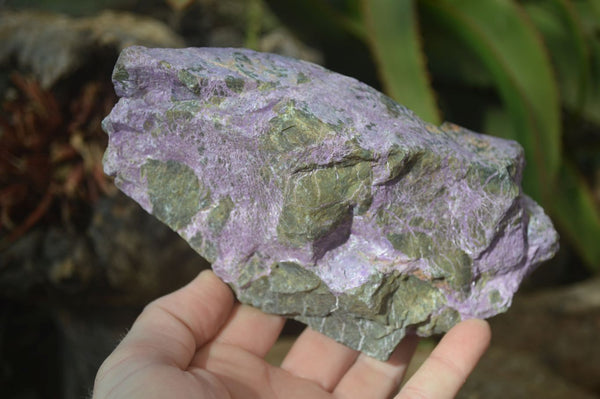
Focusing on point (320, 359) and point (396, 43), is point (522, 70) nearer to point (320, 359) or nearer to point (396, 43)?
point (396, 43)

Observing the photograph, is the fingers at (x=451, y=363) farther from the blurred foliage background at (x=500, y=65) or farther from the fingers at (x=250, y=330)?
the blurred foliage background at (x=500, y=65)

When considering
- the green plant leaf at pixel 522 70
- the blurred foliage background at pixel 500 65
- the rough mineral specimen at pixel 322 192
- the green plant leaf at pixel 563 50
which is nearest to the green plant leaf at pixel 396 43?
the blurred foliage background at pixel 500 65

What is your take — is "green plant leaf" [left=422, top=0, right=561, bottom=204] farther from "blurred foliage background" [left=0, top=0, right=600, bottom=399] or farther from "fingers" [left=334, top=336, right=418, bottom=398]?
"fingers" [left=334, top=336, right=418, bottom=398]

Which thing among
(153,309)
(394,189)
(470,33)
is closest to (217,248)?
(153,309)

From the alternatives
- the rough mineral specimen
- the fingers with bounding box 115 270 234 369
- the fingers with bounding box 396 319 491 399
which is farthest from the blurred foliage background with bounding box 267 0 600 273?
the fingers with bounding box 115 270 234 369

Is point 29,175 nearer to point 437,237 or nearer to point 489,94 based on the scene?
point 437,237

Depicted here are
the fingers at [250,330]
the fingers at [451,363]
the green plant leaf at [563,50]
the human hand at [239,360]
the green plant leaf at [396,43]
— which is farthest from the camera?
the green plant leaf at [563,50]
